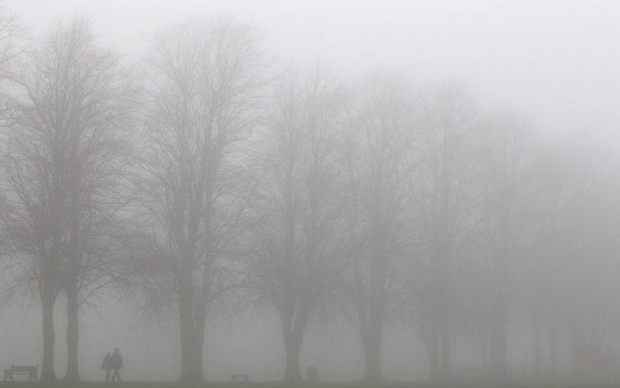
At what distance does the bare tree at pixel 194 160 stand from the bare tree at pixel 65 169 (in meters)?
2.26

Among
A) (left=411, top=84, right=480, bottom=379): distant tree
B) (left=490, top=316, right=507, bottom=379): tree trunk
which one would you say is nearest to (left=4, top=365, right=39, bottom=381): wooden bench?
(left=411, top=84, right=480, bottom=379): distant tree

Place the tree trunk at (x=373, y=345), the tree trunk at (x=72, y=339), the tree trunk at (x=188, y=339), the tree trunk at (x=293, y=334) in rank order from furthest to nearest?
1. the tree trunk at (x=373, y=345)
2. the tree trunk at (x=293, y=334)
3. the tree trunk at (x=188, y=339)
4. the tree trunk at (x=72, y=339)

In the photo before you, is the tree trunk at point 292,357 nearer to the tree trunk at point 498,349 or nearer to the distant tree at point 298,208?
the distant tree at point 298,208

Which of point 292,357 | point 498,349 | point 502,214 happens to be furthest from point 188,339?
point 502,214

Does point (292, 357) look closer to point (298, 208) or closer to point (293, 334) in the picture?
point (293, 334)

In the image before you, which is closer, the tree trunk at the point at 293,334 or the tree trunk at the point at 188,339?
the tree trunk at the point at 188,339

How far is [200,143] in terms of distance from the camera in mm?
42812

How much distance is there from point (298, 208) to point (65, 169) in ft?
41.0

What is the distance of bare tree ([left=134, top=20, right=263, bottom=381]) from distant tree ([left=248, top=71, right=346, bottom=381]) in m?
2.06

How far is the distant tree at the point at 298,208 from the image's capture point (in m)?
43.6

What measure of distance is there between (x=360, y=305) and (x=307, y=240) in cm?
472

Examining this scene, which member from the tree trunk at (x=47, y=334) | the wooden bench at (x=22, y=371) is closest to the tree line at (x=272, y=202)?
the tree trunk at (x=47, y=334)

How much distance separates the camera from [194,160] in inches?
1665

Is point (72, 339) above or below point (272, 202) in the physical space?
below
